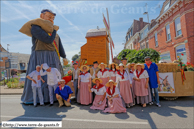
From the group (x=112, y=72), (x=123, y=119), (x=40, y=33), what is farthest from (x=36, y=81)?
(x=123, y=119)

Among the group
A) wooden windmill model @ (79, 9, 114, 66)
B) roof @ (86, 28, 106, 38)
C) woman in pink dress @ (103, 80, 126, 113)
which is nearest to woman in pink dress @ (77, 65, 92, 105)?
woman in pink dress @ (103, 80, 126, 113)

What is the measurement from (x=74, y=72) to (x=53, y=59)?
3.83 feet

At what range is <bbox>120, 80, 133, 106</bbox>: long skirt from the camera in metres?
4.71

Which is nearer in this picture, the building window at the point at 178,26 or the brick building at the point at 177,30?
the brick building at the point at 177,30

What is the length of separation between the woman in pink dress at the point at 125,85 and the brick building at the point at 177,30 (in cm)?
941

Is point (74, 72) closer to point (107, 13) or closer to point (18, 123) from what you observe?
point (18, 123)

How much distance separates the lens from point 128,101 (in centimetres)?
468

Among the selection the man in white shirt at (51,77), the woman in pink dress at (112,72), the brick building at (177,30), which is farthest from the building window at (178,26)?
the man in white shirt at (51,77)

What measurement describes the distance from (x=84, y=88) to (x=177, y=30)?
13.6 m

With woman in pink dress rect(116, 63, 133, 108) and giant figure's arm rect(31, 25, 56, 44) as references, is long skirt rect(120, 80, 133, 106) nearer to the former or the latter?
woman in pink dress rect(116, 63, 133, 108)

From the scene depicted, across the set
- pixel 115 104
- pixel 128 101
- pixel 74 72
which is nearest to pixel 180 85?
pixel 128 101

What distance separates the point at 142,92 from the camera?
476cm

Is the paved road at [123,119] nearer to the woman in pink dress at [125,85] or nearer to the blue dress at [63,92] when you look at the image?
the woman in pink dress at [125,85]

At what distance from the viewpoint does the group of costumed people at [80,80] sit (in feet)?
15.7
